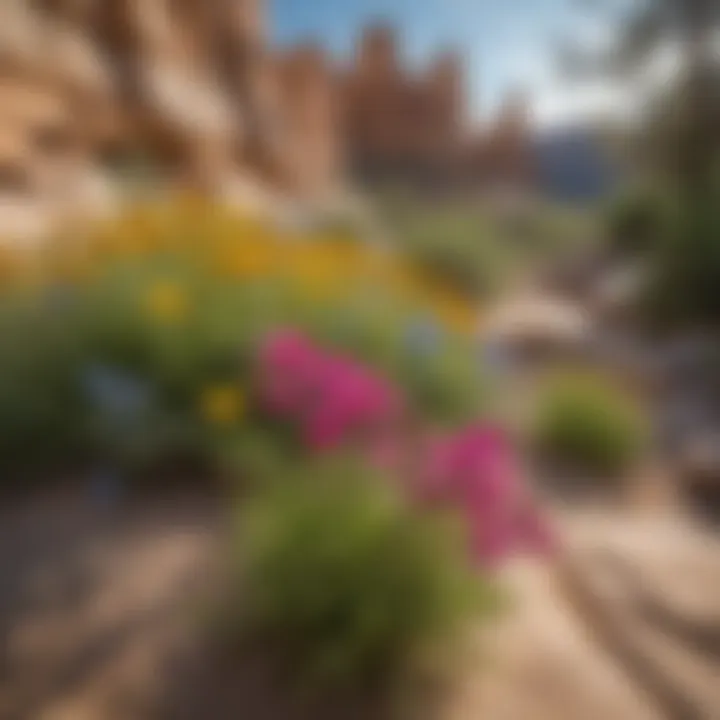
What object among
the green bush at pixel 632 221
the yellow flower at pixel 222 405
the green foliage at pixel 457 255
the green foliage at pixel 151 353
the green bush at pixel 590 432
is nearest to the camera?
the yellow flower at pixel 222 405

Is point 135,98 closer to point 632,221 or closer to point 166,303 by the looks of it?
point 166,303

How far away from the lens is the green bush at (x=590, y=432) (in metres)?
3.16

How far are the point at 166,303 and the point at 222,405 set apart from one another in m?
0.50

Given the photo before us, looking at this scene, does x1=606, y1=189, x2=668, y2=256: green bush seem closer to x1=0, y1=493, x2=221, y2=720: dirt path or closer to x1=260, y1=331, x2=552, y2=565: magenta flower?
x1=260, y1=331, x2=552, y2=565: magenta flower

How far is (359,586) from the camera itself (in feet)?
4.60

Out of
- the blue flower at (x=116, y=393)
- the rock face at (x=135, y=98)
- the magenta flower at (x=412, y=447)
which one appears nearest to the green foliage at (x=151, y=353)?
the blue flower at (x=116, y=393)

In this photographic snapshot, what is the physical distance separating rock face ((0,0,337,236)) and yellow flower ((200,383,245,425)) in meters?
4.06

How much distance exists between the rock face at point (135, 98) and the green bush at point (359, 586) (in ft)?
16.2

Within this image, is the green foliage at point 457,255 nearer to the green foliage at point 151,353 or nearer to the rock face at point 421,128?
the green foliage at point 151,353

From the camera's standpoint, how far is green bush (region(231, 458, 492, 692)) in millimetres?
1396

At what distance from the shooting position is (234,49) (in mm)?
12023

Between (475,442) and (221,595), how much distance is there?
0.76 metres

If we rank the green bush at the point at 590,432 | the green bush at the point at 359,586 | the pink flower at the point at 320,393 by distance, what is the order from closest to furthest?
the green bush at the point at 359,586 < the pink flower at the point at 320,393 < the green bush at the point at 590,432

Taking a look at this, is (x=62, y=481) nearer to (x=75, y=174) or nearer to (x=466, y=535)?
(x=466, y=535)
